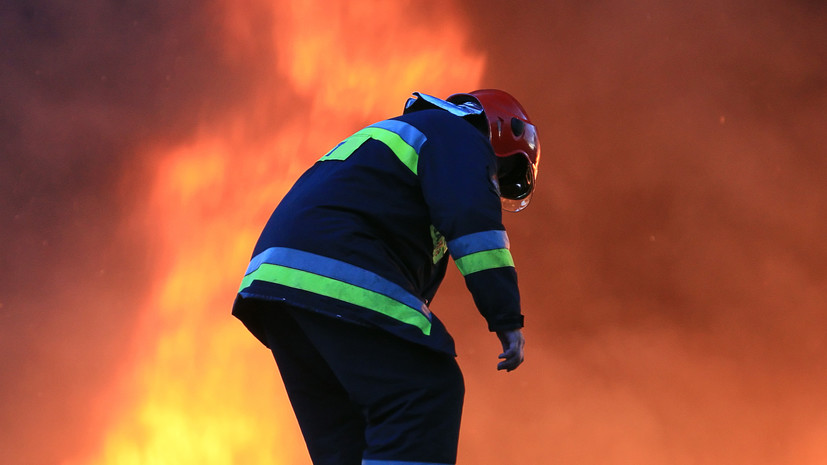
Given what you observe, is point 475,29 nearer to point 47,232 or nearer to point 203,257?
point 203,257

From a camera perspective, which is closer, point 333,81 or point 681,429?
point 681,429

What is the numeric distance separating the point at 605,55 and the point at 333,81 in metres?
1.96

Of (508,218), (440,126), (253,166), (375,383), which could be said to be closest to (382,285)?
(375,383)

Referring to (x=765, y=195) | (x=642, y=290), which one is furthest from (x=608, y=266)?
(x=765, y=195)

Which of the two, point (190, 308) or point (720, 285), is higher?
point (190, 308)

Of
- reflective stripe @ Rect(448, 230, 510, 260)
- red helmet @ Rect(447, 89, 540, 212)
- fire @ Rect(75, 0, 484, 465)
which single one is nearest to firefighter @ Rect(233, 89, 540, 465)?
reflective stripe @ Rect(448, 230, 510, 260)

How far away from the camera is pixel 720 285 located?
17.5ft

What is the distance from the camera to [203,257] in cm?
562

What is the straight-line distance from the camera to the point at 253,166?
5648 mm

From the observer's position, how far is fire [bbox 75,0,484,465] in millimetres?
5480

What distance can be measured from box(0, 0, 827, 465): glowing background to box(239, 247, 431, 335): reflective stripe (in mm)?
3964

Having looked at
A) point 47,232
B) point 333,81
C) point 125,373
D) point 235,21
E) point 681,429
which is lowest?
point 681,429

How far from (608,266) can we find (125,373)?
3445 mm

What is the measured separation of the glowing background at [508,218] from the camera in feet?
17.1
